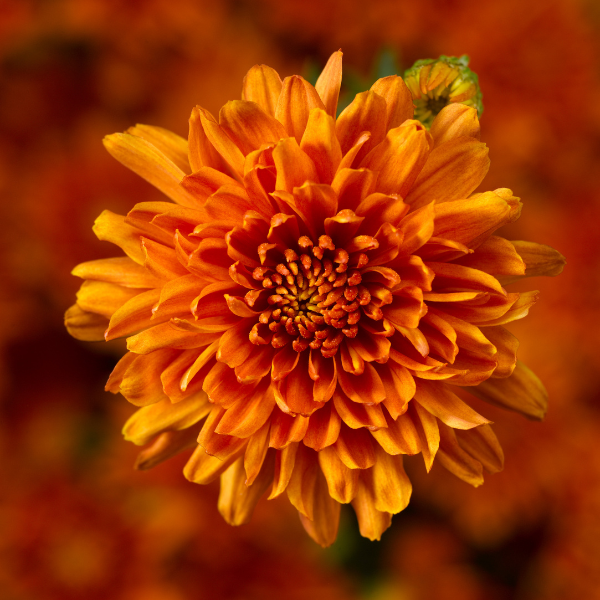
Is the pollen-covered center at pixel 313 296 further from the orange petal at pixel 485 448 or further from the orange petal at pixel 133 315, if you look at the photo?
the orange petal at pixel 485 448

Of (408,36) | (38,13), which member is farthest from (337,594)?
(38,13)

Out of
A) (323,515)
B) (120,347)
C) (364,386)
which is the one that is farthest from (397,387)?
(120,347)

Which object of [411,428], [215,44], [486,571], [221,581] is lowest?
[221,581]

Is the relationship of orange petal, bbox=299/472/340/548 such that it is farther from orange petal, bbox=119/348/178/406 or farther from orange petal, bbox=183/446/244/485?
orange petal, bbox=119/348/178/406

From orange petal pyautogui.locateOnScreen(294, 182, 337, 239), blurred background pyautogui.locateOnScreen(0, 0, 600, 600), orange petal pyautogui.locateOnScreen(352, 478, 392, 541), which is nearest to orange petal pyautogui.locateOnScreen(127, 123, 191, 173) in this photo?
orange petal pyautogui.locateOnScreen(294, 182, 337, 239)

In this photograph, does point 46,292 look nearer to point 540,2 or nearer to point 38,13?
point 38,13

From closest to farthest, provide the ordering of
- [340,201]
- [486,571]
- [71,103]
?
[340,201]
[486,571]
[71,103]

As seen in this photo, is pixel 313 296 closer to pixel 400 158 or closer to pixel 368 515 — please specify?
pixel 400 158
